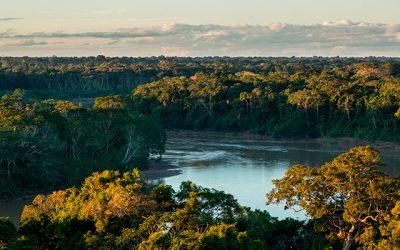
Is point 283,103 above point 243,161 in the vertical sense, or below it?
above

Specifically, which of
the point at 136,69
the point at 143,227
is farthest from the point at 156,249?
the point at 136,69

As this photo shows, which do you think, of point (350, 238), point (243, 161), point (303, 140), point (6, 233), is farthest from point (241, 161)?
point (6, 233)

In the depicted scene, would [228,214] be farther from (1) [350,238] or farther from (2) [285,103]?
(2) [285,103]

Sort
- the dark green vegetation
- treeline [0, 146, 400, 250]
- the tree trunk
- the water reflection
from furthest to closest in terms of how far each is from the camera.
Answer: the water reflection < the tree trunk < the dark green vegetation < treeline [0, 146, 400, 250]

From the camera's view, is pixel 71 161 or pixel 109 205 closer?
pixel 109 205

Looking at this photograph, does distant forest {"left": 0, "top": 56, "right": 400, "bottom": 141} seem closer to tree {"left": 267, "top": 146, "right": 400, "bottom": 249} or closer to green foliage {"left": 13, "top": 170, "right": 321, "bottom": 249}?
tree {"left": 267, "top": 146, "right": 400, "bottom": 249}

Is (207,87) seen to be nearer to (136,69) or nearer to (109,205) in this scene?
(136,69)

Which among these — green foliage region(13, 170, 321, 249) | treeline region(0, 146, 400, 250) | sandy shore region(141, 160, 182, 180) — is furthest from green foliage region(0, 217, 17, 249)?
sandy shore region(141, 160, 182, 180)
